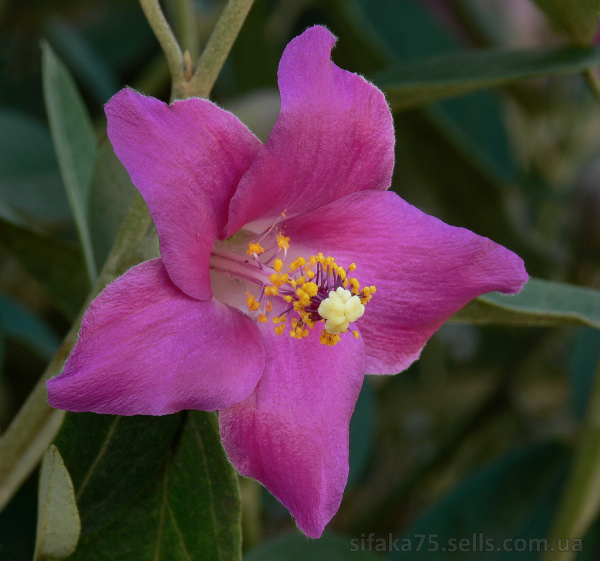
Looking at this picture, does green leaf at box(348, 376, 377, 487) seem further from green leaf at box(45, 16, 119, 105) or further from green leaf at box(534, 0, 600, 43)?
green leaf at box(45, 16, 119, 105)

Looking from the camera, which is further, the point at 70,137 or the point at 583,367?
the point at 583,367

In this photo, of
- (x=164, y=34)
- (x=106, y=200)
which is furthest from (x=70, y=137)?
(x=164, y=34)

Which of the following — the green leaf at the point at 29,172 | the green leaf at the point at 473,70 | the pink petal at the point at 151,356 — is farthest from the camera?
the green leaf at the point at 29,172

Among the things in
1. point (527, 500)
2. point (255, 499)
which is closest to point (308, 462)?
point (255, 499)

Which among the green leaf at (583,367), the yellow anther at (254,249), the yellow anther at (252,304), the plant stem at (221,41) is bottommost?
the green leaf at (583,367)

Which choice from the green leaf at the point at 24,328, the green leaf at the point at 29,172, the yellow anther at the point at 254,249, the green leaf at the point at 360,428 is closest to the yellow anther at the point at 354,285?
the yellow anther at the point at 254,249

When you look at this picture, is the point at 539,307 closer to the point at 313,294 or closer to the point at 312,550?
the point at 313,294

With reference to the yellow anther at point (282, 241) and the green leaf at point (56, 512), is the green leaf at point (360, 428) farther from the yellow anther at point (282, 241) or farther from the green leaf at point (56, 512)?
the green leaf at point (56, 512)

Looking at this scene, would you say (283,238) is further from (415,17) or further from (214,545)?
(415,17)
